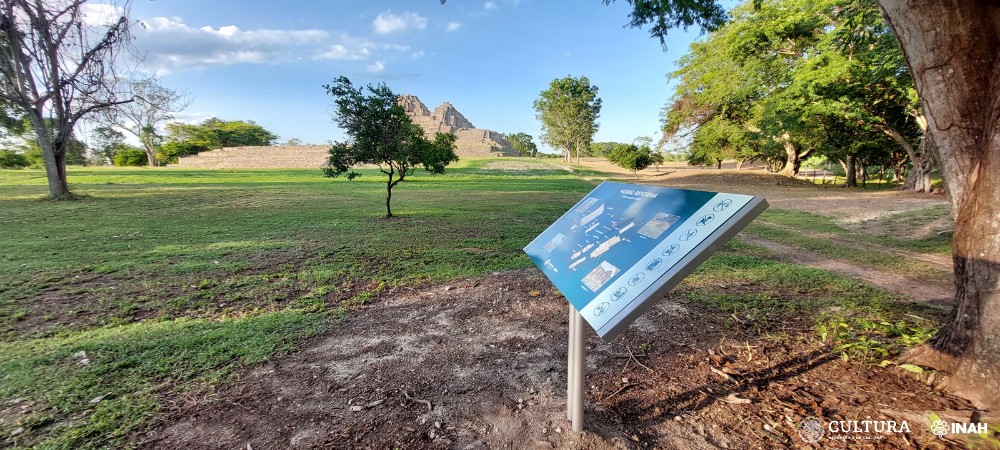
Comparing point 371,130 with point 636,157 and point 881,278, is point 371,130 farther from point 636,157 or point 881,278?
point 636,157

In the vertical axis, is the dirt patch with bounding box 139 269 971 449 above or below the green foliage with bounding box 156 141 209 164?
below

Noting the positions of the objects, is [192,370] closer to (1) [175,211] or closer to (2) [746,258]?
(2) [746,258]

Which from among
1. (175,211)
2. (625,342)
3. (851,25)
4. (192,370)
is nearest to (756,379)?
(625,342)

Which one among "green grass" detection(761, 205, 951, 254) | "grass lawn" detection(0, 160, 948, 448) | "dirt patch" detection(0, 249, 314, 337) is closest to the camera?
"grass lawn" detection(0, 160, 948, 448)

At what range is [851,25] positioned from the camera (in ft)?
17.9

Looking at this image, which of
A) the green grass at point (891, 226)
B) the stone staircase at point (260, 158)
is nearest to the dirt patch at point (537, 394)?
the green grass at point (891, 226)

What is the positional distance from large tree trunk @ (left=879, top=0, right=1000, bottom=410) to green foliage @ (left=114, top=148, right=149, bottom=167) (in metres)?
71.5

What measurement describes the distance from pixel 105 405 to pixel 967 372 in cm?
508

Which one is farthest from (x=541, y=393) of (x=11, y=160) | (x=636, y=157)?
(x=11, y=160)

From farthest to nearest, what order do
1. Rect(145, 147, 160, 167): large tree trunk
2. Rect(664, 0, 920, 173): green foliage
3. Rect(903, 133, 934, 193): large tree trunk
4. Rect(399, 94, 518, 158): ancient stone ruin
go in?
1. Rect(399, 94, 518, 158): ancient stone ruin
2. Rect(145, 147, 160, 167): large tree trunk
3. Rect(903, 133, 934, 193): large tree trunk
4. Rect(664, 0, 920, 173): green foliage

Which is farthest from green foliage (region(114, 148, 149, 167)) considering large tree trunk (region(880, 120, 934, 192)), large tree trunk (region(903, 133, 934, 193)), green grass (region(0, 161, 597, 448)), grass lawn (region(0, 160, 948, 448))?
large tree trunk (region(903, 133, 934, 193))

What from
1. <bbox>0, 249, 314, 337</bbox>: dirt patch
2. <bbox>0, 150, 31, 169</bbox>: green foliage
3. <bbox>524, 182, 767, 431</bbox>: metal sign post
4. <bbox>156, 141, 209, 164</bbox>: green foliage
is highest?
<bbox>156, 141, 209, 164</bbox>: green foliage

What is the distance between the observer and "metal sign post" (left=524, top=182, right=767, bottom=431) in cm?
153

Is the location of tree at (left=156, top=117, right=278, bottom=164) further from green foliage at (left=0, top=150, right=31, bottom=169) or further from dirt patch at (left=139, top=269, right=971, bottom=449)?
dirt patch at (left=139, top=269, right=971, bottom=449)
